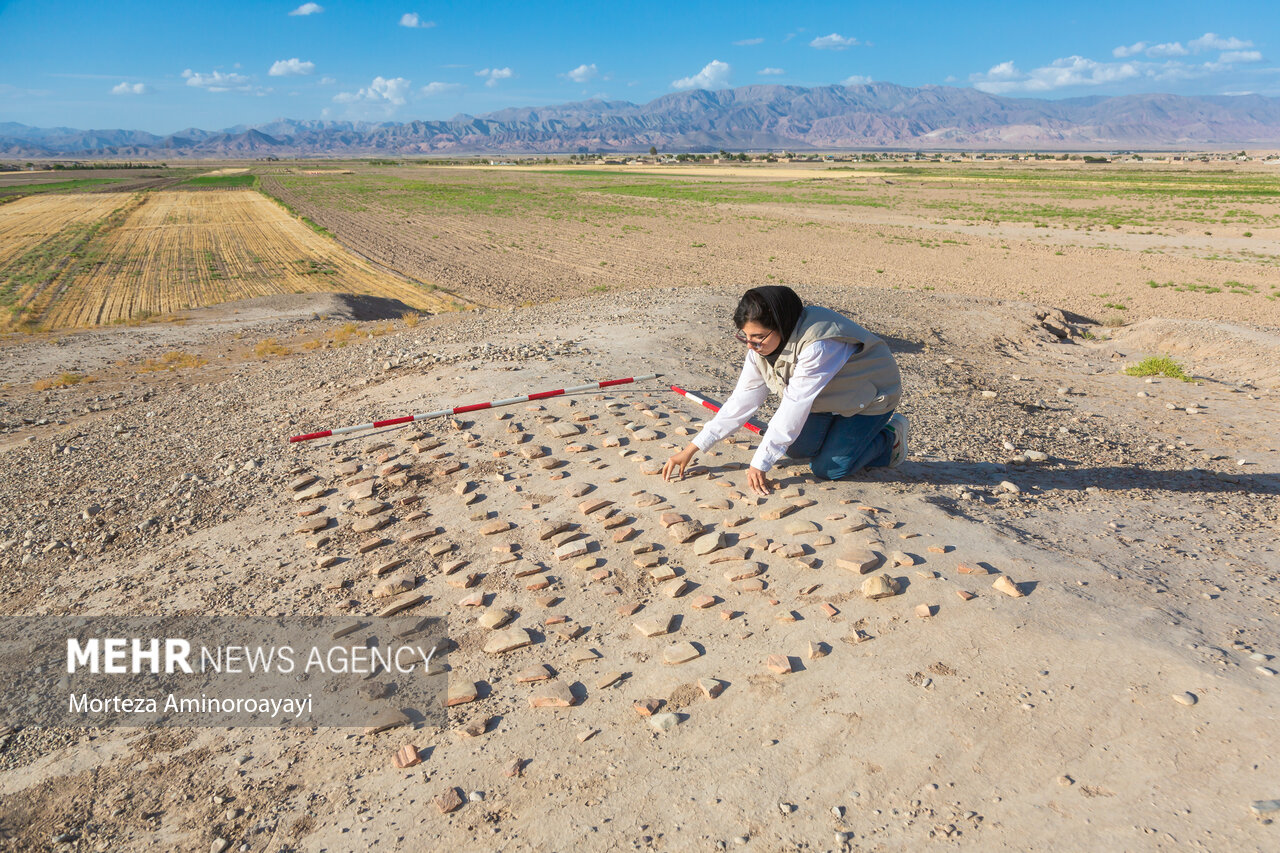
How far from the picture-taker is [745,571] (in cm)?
421

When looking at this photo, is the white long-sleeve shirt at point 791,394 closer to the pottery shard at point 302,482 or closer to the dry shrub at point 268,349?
the pottery shard at point 302,482

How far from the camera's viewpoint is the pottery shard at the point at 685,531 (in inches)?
180

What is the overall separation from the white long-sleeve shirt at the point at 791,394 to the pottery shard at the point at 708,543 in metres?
0.51

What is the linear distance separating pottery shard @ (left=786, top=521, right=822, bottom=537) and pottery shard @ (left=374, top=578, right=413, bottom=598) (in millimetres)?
2355

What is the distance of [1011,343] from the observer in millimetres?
11797

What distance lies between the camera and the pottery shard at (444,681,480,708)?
352cm

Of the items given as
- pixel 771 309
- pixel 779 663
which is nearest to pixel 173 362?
pixel 771 309

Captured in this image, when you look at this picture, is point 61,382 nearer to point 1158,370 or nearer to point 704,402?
point 704,402

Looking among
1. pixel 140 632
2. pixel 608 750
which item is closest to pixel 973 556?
pixel 608 750

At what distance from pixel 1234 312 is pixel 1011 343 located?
8.20 meters

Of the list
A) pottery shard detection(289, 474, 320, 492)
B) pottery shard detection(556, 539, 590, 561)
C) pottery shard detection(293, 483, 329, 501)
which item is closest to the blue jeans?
Result: pottery shard detection(556, 539, 590, 561)

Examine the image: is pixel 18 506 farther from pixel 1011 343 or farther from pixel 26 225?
pixel 26 225

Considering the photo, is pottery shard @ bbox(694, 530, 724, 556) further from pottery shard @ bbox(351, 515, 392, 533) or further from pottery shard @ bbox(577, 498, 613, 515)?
pottery shard @ bbox(351, 515, 392, 533)

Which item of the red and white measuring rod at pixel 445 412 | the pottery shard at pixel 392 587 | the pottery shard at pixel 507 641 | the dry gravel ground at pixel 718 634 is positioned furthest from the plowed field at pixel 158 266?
the pottery shard at pixel 507 641
